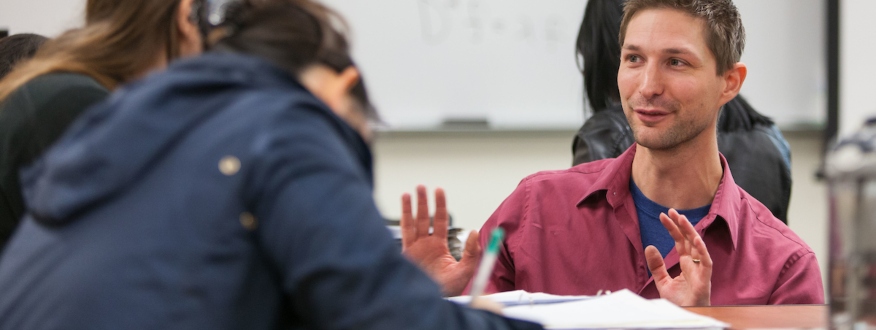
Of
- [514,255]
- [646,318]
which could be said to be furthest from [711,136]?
[646,318]

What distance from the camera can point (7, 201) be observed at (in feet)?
4.75

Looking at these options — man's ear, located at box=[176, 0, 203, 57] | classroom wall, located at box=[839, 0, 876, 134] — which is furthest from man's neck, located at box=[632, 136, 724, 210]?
classroom wall, located at box=[839, 0, 876, 134]

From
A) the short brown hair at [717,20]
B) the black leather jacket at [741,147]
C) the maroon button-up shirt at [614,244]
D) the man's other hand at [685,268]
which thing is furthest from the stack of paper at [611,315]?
A: the black leather jacket at [741,147]

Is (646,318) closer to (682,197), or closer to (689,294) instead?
(689,294)

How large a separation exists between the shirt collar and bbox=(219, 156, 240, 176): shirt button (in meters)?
1.19

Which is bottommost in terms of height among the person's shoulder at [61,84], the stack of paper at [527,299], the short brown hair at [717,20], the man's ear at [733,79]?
the stack of paper at [527,299]

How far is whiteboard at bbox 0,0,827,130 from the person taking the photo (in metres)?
3.84

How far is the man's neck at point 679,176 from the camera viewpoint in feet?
6.27

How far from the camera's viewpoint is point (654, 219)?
1.89m

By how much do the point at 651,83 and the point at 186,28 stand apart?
94 cm

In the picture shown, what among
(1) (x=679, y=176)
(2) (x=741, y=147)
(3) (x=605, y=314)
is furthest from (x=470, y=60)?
(3) (x=605, y=314)

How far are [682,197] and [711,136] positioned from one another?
166mm

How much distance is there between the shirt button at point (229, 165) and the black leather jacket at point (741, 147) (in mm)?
1616

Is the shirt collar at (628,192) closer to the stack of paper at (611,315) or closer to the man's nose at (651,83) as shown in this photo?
the man's nose at (651,83)
